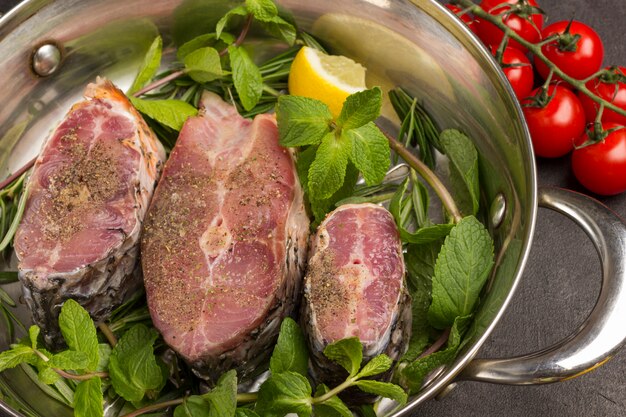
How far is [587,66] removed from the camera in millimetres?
2482

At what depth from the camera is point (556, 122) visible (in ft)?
7.83

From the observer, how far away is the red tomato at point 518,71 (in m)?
2.44

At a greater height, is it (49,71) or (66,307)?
(49,71)

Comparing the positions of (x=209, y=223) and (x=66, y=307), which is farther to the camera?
(x=209, y=223)

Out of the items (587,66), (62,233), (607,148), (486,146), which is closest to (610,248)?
(486,146)

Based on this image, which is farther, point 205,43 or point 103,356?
point 205,43

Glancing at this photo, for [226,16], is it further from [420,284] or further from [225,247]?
[420,284]

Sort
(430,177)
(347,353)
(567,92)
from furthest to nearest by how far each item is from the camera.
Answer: (567,92) → (430,177) → (347,353)

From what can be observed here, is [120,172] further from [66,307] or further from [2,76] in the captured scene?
[2,76]

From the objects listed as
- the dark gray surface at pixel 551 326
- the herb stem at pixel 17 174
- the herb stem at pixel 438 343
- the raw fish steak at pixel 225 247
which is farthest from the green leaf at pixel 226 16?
the herb stem at pixel 438 343

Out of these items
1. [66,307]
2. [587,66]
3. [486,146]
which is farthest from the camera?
[587,66]

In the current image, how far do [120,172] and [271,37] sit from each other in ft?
2.30

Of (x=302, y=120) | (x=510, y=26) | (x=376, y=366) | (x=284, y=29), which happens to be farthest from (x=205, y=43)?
(x=376, y=366)

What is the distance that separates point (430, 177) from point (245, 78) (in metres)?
0.59
